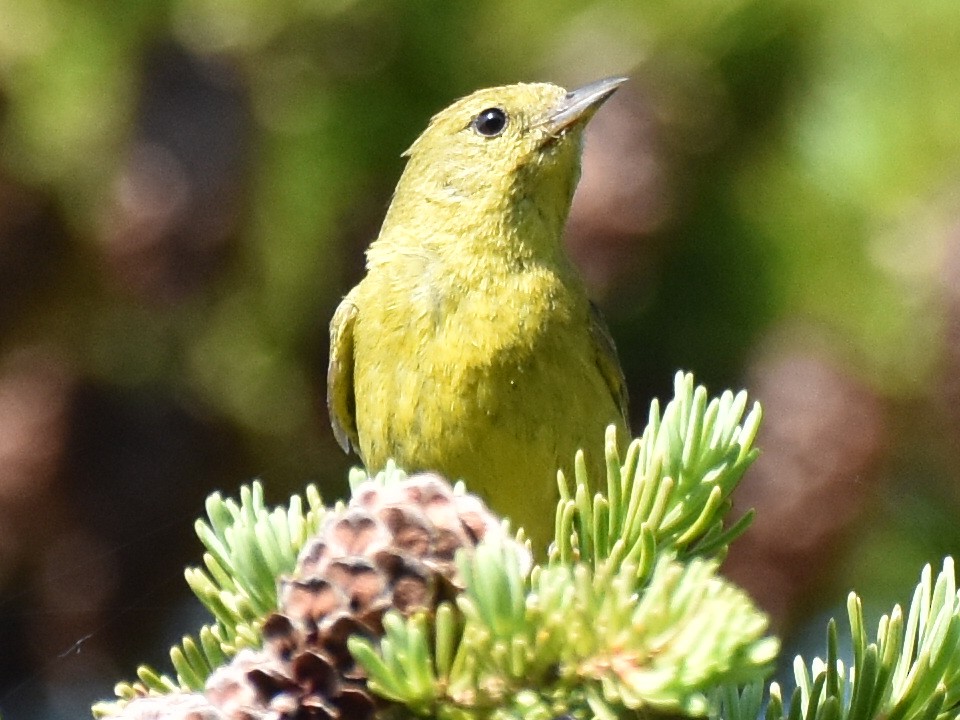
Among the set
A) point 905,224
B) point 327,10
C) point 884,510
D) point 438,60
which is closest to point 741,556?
point 884,510

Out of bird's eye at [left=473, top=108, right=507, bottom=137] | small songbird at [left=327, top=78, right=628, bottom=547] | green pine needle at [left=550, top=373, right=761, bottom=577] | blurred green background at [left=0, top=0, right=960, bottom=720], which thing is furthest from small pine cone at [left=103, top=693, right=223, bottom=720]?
bird's eye at [left=473, top=108, right=507, bottom=137]

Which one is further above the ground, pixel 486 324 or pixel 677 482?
pixel 486 324

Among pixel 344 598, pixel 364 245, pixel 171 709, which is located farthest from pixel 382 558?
pixel 364 245

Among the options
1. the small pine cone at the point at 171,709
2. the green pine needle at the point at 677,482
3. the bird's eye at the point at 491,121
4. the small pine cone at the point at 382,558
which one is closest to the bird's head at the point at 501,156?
the bird's eye at the point at 491,121

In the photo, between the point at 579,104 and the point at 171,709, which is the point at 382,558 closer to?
the point at 171,709

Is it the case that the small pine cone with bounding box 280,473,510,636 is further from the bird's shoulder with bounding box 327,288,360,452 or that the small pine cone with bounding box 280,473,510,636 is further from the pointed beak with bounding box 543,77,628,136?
the bird's shoulder with bounding box 327,288,360,452

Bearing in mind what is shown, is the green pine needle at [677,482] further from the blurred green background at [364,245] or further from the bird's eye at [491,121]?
the bird's eye at [491,121]

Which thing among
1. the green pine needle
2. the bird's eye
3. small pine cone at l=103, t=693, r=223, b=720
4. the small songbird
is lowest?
small pine cone at l=103, t=693, r=223, b=720

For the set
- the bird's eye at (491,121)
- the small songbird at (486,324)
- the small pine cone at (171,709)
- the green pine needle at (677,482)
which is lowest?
the small pine cone at (171,709)
